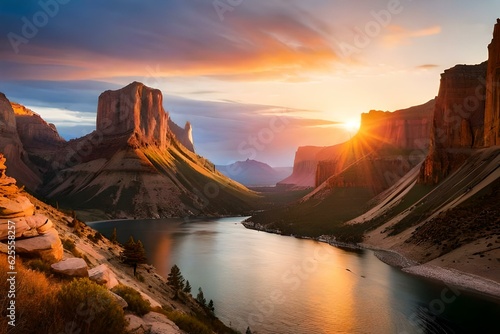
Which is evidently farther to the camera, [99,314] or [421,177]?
[421,177]

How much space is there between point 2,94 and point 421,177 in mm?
169445

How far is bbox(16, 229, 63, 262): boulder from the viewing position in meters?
16.2

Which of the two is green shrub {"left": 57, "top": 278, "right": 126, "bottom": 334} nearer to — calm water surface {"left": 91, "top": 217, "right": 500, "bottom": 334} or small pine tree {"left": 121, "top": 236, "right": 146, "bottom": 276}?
calm water surface {"left": 91, "top": 217, "right": 500, "bottom": 334}

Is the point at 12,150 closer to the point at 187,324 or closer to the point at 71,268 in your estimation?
the point at 71,268

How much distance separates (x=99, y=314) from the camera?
13.0 metres

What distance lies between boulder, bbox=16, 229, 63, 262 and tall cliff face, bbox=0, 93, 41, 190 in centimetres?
15965

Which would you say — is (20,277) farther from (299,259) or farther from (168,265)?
(299,259)

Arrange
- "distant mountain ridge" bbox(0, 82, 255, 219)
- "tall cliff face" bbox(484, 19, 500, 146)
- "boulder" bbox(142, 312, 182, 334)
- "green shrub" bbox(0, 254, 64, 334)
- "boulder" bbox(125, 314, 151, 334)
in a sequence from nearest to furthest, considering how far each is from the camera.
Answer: "green shrub" bbox(0, 254, 64, 334) < "boulder" bbox(125, 314, 151, 334) < "boulder" bbox(142, 312, 182, 334) < "tall cliff face" bbox(484, 19, 500, 146) < "distant mountain ridge" bbox(0, 82, 255, 219)

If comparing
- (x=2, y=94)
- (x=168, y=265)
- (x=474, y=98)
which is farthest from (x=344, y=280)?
(x=2, y=94)

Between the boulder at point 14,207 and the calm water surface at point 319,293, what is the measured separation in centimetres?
2166

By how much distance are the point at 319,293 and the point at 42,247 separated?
35.3 metres

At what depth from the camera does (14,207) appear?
17.1 meters

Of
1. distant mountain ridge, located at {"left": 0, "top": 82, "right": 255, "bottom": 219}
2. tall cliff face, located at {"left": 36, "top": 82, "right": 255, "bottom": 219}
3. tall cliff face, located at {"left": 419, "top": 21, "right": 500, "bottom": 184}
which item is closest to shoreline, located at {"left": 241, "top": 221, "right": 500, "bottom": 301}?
tall cliff face, located at {"left": 419, "top": 21, "right": 500, "bottom": 184}

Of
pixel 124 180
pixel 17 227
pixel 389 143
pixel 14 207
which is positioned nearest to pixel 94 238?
pixel 14 207
